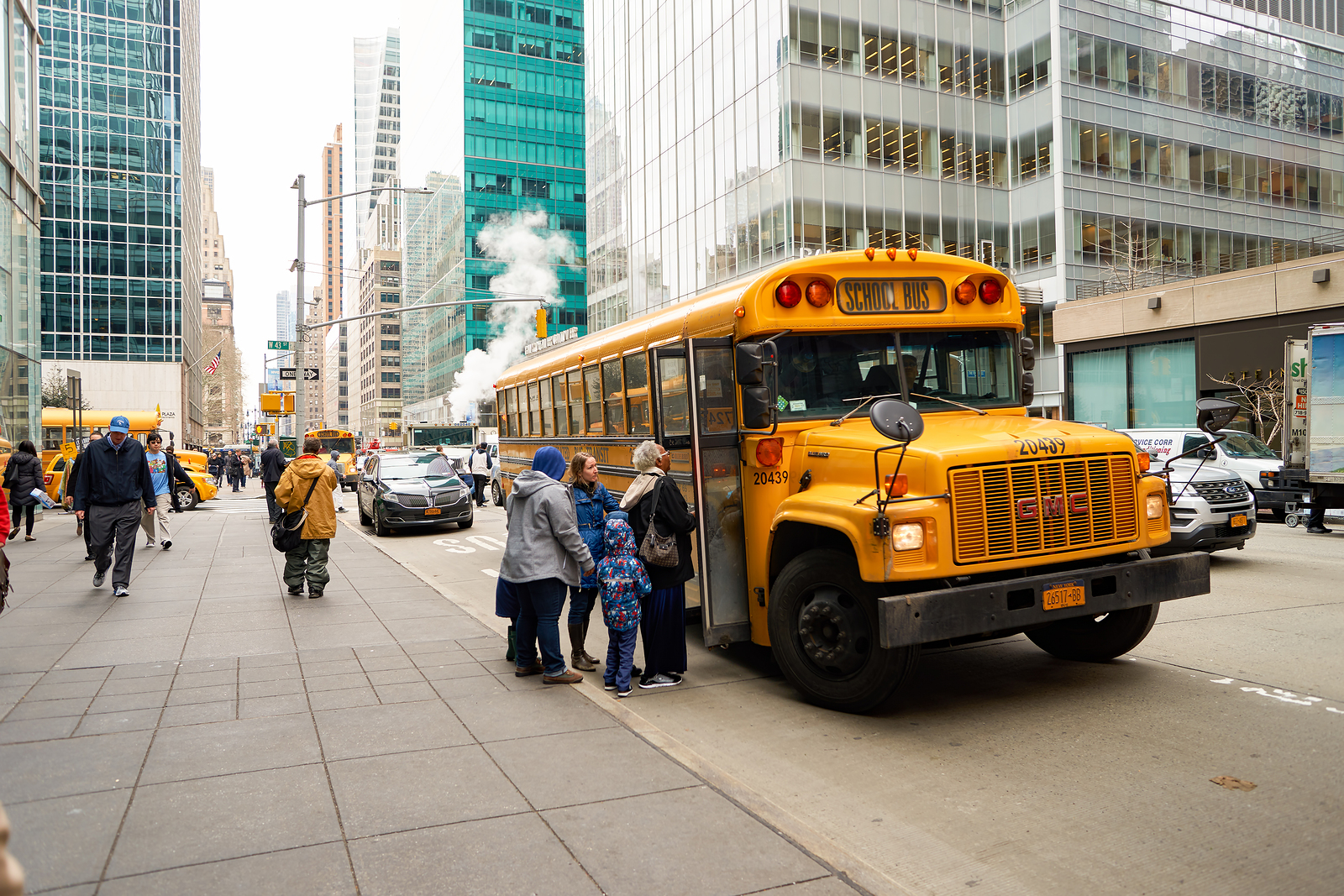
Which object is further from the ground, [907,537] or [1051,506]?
[1051,506]

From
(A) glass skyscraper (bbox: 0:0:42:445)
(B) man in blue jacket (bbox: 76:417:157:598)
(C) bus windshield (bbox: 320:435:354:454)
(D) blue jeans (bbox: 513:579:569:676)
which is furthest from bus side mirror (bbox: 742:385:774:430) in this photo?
(C) bus windshield (bbox: 320:435:354:454)

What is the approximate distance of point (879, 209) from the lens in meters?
37.8

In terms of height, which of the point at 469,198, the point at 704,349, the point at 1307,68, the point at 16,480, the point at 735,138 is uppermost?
the point at 469,198

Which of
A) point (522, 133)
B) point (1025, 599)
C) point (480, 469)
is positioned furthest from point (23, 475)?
point (522, 133)

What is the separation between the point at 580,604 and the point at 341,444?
41.7 meters

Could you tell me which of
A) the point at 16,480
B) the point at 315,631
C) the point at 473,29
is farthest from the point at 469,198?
the point at 315,631

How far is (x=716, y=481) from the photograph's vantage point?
661cm

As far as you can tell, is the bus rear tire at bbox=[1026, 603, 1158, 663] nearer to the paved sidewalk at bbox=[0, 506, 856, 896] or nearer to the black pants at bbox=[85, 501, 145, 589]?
the paved sidewalk at bbox=[0, 506, 856, 896]

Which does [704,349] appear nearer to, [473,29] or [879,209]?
[879,209]

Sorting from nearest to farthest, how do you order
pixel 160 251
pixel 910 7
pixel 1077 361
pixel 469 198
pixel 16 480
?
1. pixel 16 480
2. pixel 1077 361
3. pixel 910 7
4. pixel 160 251
5. pixel 469 198

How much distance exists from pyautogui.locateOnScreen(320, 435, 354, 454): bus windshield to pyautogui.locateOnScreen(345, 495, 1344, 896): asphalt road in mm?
39728

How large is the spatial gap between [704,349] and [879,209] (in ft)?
110

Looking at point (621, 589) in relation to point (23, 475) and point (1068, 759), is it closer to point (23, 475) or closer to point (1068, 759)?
point (1068, 759)

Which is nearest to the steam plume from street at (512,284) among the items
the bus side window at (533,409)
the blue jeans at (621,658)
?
the bus side window at (533,409)
